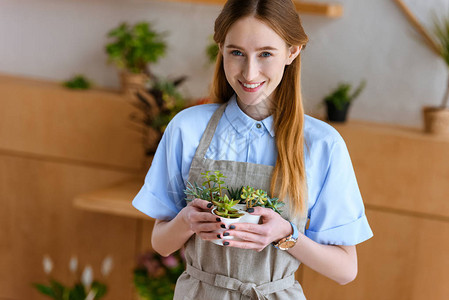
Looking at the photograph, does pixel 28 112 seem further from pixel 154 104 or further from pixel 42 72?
pixel 154 104

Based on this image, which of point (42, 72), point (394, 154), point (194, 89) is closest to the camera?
point (394, 154)

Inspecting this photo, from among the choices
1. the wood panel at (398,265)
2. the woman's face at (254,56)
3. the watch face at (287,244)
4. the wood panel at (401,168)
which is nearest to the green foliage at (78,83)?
the wood panel at (401,168)

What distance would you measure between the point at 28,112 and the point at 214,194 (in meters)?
1.87

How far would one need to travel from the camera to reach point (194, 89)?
8.39ft

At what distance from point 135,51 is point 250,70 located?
1588mm

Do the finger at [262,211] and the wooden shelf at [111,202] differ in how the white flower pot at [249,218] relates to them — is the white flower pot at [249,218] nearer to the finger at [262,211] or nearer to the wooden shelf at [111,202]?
the finger at [262,211]

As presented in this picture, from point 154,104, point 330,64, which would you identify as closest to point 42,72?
point 154,104

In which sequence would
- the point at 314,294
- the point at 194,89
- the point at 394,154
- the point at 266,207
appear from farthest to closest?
the point at 194,89
the point at 314,294
the point at 394,154
the point at 266,207

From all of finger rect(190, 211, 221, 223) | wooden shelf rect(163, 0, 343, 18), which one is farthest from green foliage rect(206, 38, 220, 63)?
finger rect(190, 211, 221, 223)

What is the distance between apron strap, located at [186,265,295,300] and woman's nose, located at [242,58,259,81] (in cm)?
39

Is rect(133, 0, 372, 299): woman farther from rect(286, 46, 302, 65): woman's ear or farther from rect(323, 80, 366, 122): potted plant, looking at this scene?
rect(323, 80, 366, 122): potted plant

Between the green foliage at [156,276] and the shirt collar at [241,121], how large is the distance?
1.31 meters

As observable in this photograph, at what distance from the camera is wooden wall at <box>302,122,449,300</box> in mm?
2059

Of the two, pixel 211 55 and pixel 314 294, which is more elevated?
pixel 211 55
